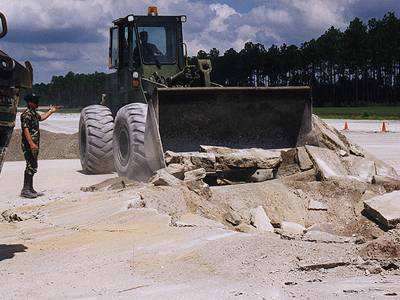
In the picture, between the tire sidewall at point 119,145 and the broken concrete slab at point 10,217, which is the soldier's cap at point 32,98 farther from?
the broken concrete slab at point 10,217

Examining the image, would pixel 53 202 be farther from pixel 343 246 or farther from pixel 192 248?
pixel 343 246

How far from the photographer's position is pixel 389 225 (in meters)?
7.00

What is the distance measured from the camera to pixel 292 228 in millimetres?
7664

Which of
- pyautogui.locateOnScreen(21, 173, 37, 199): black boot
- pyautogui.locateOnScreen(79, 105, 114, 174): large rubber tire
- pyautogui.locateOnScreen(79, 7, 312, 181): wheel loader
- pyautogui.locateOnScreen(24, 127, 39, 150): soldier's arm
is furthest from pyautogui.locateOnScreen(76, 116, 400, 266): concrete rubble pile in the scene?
pyautogui.locateOnScreen(79, 105, 114, 174): large rubber tire

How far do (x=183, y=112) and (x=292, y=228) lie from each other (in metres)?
3.19

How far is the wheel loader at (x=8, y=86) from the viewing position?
18.3 ft

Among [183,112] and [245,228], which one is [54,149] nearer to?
[183,112]

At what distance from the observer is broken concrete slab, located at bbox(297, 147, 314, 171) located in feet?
31.2

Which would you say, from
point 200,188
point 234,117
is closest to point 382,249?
point 200,188

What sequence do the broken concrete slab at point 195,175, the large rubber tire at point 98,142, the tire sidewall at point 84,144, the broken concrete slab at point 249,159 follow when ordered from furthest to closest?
the tire sidewall at point 84,144
the large rubber tire at point 98,142
the broken concrete slab at point 249,159
the broken concrete slab at point 195,175

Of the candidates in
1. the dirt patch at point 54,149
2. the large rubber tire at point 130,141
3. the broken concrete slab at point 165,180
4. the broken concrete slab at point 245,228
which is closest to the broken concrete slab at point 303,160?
the broken concrete slab at point 165,180

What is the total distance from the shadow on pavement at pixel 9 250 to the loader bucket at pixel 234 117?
3730mm

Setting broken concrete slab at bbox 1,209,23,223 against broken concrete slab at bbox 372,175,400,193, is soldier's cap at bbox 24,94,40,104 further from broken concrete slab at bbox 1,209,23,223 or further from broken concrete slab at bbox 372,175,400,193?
broken concrete slab at bbox 372,175,400,193

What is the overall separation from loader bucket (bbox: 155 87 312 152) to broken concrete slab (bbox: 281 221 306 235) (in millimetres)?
2788
